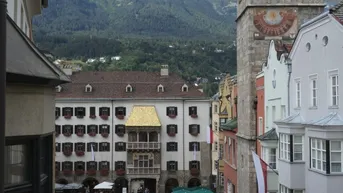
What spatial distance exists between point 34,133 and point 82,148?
5737cm

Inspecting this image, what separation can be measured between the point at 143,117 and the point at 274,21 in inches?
1317

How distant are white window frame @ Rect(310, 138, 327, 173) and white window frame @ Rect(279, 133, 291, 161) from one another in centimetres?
183

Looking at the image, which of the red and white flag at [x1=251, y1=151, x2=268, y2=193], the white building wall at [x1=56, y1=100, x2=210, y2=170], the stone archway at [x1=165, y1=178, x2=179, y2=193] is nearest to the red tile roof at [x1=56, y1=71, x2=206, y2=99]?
the white building wall at [x1=56, y1=100, x2=210, y2=170]

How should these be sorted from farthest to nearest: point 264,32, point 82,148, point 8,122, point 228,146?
point 82,148, point 228,146, point 264,32, point 8,122

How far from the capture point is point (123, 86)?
217 feet

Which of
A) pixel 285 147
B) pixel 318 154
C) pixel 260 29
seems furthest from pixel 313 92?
pixel 260 29

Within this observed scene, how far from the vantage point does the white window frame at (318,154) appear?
19297 millimetres

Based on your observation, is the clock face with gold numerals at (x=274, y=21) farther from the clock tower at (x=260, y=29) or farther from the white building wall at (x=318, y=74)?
the white building wall at (x=318, y=74)

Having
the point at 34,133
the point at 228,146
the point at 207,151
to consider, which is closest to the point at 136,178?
the point at 207,151

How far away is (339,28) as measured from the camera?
1892 cm

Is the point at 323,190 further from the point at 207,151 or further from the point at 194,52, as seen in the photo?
the point at 194,52

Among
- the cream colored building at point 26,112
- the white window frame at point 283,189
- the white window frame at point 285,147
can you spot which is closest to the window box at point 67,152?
the white window frame at point 283,189

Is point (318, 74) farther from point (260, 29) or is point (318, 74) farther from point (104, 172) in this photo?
point (104, 172)

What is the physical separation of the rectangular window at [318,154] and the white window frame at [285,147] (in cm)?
192
